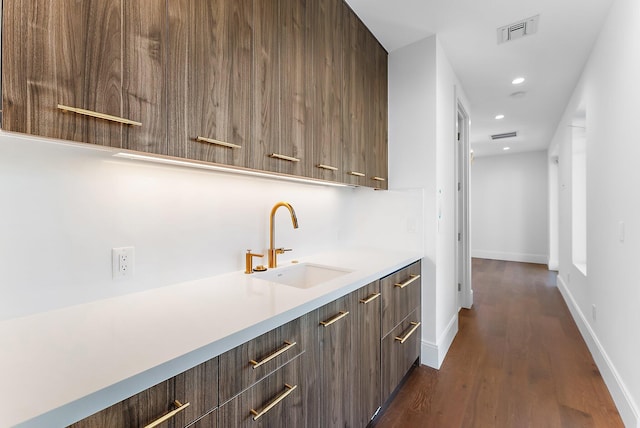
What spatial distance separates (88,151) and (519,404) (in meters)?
2.60

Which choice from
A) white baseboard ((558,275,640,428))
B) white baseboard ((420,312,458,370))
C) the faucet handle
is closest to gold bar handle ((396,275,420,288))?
white baseboard ((420,312,458,370))

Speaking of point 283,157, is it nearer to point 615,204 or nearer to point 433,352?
point 433,352

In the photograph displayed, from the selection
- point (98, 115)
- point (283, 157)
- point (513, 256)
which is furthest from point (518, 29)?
point (513, 256)

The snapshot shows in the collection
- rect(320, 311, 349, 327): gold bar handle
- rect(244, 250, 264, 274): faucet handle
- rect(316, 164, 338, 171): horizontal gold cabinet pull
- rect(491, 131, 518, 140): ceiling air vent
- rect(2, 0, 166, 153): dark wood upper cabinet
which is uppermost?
rect(491, 131, 518, 140): ceiling air vent

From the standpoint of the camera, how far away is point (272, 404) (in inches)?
37.4

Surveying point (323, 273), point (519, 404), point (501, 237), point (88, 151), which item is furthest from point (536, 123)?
point (88, 151)

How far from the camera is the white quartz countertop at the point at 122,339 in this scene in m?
0.56

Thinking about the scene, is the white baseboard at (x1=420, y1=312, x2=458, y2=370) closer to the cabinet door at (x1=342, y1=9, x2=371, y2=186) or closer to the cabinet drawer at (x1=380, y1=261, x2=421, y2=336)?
the cabinet drawer at (x1=380, y1=261, x2=421, y2=336)

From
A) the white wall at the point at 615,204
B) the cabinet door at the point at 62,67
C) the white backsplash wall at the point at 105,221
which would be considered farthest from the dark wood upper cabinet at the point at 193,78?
the white wall at the point at 615,204

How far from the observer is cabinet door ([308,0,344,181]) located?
163 centimetres

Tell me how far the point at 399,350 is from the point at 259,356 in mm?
1235

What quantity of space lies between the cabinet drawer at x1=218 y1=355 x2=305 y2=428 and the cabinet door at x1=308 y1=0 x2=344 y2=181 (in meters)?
0.99

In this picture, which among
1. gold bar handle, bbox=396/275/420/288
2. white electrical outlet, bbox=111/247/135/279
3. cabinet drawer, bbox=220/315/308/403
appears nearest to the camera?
cabinet drawer, bbox=220/315/308/403

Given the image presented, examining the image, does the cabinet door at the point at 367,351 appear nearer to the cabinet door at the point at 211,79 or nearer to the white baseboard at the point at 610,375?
the cabinet door at the point at 211,79
